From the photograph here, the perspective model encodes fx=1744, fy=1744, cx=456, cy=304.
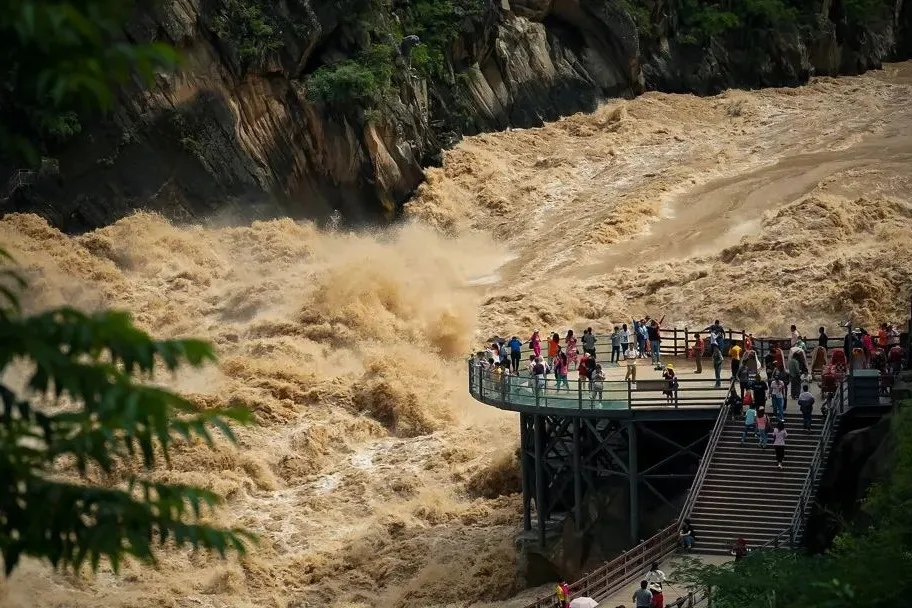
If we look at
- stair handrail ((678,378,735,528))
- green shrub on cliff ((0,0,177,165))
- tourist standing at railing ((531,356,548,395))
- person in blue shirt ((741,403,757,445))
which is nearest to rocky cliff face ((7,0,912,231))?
tourist standing at railing ((531,356,548,395))

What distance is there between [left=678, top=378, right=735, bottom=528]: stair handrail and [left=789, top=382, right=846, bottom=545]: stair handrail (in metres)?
1.62

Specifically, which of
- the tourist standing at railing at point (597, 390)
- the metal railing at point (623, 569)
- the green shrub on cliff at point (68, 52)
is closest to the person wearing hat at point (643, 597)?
the metal railing at point (623, 569)

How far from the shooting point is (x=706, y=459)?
29.0 m

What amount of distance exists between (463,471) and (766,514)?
488 inches

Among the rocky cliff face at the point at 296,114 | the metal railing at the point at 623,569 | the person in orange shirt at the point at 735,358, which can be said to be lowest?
the metal railing at the point at 623,569

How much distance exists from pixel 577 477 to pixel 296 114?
97.9 feet

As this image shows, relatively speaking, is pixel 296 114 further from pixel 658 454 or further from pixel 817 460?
pixel 817 460

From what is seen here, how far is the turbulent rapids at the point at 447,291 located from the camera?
35.9m

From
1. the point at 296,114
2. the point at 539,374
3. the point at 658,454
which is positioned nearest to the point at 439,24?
the point at 296,114

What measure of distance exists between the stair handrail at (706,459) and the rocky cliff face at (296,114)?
29893mm

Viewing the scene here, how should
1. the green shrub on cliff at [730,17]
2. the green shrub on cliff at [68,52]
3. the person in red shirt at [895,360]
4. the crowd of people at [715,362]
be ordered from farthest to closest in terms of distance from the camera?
the green shrub on cliff at [730,17] → the crowd of people at [715,362] → the person in red shirt at [895,360] → the green shrub on cliff at [68,52]

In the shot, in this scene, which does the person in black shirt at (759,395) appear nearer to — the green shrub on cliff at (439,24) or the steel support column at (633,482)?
the steel support column at (633,482)

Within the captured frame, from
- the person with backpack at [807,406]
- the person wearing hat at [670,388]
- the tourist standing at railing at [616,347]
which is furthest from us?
the tourist standing at railing at [616,347]

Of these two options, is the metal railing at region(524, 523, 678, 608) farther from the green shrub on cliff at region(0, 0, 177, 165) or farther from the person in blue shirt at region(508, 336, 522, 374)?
the green shrub on cliff at region(0, 0, 177, 165)
